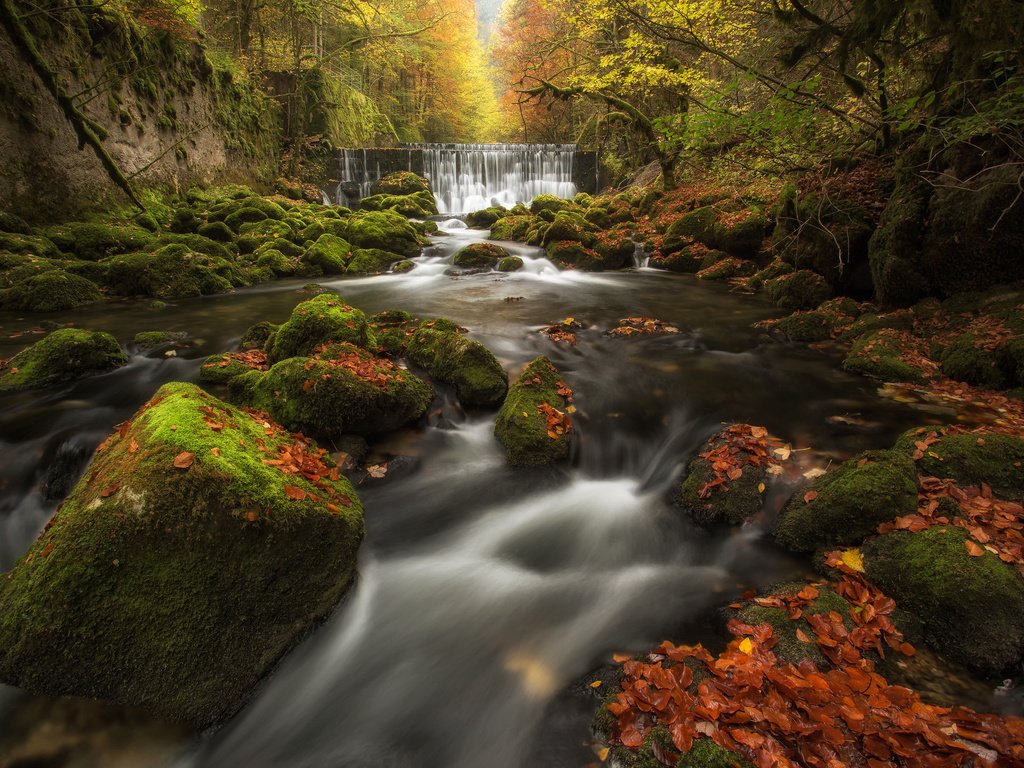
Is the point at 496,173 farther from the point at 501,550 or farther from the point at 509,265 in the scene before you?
the point at 501,550

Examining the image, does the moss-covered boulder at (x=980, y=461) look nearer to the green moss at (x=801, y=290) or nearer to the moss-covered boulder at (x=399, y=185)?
the green moss at (x=801, y=290)

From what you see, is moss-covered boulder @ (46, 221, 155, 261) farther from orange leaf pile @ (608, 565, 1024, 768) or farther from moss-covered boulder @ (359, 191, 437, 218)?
orange leaf pile @ (608, 565, 1024, 768)

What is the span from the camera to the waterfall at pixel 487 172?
24.0 metres

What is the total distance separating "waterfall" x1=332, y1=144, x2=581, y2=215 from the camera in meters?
24.0

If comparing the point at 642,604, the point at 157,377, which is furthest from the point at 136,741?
the point at 157,377

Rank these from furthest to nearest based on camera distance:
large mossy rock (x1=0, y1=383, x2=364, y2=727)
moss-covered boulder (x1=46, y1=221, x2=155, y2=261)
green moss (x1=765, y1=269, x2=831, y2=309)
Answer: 1. moss-covered boulder (x1=46, y1=221, x2=155, y2=261)
2. green moss (x1=765, y1=269, x2=831, y2=309)
3. large mossy rock (x1=0, y1=383, x2=364, y2=727)

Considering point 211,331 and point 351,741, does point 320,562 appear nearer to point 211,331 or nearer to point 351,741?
point 351,741

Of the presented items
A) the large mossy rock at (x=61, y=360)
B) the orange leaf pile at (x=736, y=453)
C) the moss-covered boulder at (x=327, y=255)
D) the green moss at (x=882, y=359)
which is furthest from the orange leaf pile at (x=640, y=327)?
the moss-covered boulder at (x=327, y=255)

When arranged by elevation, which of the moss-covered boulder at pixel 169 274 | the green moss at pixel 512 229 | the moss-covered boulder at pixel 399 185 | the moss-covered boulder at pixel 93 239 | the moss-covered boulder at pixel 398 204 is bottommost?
the moss-covered boulder at pixel 169 274

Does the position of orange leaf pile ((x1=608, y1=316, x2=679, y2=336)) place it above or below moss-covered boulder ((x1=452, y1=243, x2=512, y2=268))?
below

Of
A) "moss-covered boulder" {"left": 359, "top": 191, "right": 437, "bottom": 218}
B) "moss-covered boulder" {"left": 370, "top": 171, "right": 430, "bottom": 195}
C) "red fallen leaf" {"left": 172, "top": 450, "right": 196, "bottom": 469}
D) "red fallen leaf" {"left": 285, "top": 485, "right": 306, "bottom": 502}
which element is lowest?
"red fallen leaf" {"left": 285, "top": 485, "right": 306, "bottom": 502}

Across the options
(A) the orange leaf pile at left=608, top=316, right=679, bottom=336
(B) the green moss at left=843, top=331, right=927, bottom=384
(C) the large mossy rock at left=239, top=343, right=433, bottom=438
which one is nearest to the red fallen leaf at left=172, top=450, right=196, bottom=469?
(C) the large mossy rock at left=239, top=343, right=433, bottom=438

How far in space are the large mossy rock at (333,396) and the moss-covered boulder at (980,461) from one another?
4.44 meters

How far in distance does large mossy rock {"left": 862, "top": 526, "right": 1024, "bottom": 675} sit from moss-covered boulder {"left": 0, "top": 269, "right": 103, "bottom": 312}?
11713 mm
